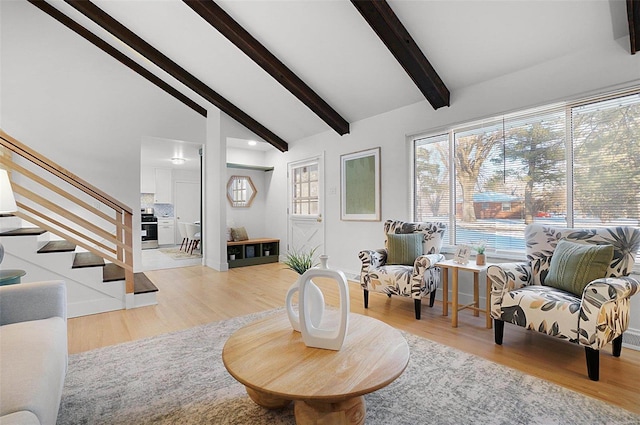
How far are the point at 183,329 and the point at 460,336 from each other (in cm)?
238

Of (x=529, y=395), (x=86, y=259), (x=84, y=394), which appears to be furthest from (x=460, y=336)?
Result: (x=86, y=259)

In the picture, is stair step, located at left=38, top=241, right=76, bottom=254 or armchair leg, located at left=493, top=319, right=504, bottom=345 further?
stair step, located at left=38, top=241, right=76, bottom=254

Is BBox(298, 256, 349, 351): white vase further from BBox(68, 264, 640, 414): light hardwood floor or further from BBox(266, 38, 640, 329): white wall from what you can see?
BBox(266, 38, 640, 329): white wall

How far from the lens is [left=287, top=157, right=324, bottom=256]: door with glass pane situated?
207 inches

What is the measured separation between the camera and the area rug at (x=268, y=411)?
1536mm

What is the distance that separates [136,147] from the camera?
512 centimetres

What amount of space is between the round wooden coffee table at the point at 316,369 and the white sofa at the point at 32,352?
63 cm

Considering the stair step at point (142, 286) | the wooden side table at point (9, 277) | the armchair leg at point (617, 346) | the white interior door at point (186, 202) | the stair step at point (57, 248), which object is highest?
the white interior door at point (186, 202)

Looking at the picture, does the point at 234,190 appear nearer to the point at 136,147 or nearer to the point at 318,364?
the point at 136,147

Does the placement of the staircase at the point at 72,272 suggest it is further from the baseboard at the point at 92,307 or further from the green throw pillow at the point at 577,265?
the green throw pillow at the point at 577,265

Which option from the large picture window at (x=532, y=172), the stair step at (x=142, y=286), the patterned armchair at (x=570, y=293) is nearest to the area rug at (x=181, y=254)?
the stair step at (x=142, y=286)

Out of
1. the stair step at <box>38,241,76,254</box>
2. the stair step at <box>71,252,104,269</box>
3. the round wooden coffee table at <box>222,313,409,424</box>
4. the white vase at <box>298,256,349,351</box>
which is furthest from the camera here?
the stair step at <box>71,252,104,269</box>

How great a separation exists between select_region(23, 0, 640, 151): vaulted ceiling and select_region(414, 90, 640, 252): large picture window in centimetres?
48

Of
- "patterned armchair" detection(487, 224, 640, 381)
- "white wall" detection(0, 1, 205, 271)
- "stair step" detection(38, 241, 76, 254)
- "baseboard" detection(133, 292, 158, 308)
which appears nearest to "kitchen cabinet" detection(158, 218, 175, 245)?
"white wall" detection(0, 1, 205, 271)
